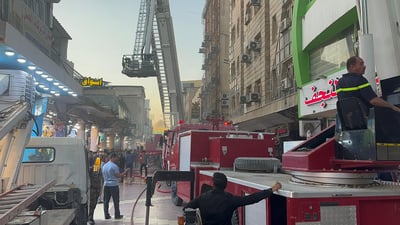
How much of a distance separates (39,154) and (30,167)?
1.03 ft

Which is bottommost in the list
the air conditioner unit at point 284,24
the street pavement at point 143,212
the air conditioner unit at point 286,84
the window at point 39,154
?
the street pavement at point 143,212

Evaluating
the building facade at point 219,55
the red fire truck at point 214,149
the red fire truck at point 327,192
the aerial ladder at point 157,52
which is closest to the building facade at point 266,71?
the aerial ladder at point 157,52

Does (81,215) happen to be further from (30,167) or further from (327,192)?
(327,192)

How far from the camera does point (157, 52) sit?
2928 cm

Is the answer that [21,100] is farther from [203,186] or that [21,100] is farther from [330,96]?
[330,96]

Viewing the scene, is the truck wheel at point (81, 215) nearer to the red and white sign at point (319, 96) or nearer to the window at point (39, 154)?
the window at point (39, 154)

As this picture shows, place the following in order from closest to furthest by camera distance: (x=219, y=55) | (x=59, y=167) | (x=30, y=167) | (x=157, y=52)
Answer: (x=30, y=167) → (x=59, y=167) → (x=157, y=52) → (x=219, y=55)

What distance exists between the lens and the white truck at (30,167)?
4.54 meters

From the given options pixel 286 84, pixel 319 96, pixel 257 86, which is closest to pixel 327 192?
pixel 319 96

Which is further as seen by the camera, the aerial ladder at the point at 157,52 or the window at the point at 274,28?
the aerial ladder at the point at 157,52

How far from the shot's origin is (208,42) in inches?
1885

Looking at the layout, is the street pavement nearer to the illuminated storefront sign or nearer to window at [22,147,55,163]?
window at [22,147,55,163]

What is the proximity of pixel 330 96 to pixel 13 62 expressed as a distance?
9606 millimetres

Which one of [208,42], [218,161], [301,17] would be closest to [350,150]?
[218,161]
